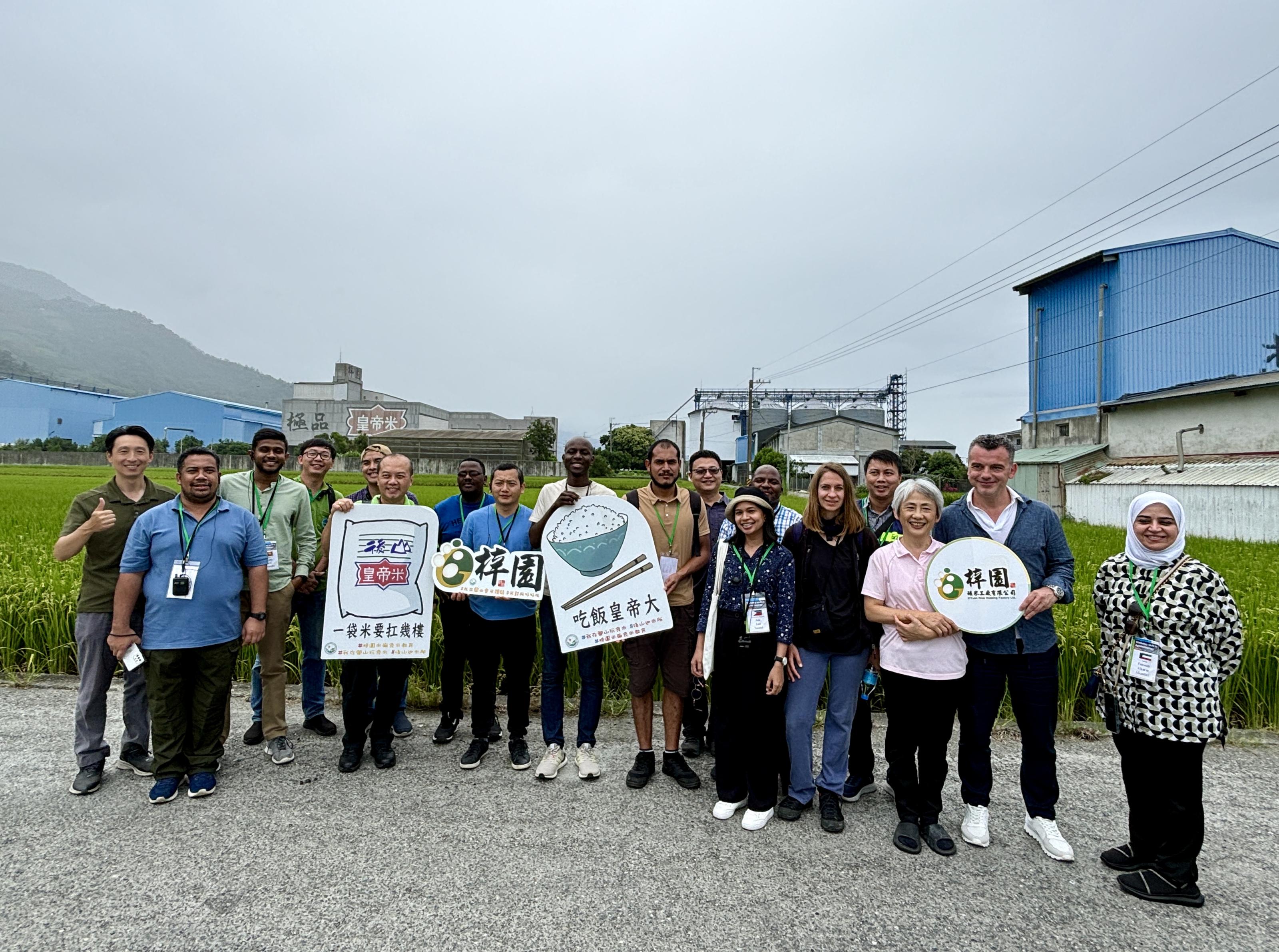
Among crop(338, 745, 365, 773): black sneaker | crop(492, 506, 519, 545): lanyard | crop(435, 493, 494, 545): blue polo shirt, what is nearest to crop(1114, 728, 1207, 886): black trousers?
crop(492, 506, 519, 545): lanyard

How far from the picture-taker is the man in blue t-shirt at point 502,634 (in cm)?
446

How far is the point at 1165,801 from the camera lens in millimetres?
3184

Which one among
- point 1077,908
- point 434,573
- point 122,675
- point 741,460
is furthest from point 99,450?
point 1077,908

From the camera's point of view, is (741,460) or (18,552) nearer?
(18,552)

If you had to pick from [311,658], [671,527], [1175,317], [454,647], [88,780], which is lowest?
[88,780]

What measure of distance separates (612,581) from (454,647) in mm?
1364

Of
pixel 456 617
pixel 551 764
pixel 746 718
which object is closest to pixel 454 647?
pixel 456 617

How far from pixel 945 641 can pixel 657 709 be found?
2.92 metres

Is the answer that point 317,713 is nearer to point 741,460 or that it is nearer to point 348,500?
point 348,500

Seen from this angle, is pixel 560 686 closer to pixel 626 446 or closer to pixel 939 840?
pixel 939 840

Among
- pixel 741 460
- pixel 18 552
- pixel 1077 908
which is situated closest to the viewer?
pixel 1077 908

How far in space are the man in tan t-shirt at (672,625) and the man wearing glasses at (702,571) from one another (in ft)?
0.28

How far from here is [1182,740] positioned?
10.2 feet

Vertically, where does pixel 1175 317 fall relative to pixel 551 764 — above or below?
above
